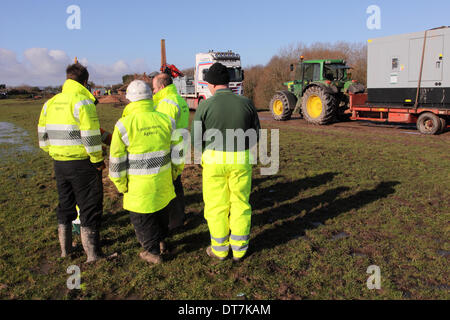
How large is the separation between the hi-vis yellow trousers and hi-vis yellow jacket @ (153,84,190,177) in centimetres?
52

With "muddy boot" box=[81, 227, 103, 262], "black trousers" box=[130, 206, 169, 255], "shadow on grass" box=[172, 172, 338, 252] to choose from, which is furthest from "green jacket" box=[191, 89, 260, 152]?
"muddy boot" box=[81, 227, 103, 262]

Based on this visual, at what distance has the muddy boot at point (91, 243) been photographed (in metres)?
3.59

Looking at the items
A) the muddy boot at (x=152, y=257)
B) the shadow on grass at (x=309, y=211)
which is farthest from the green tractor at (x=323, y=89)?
the muddy boot at (x=152, y=257)

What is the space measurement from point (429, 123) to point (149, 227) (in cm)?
1145

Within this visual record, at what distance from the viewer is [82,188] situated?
3508 mm

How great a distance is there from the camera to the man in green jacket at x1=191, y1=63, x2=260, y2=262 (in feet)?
11.2

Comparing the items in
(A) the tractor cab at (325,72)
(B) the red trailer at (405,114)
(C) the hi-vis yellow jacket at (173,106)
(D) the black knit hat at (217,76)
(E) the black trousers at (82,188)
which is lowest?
(E) the black trousers at (82,188)

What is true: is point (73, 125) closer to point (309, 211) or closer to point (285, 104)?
point (309, 211)

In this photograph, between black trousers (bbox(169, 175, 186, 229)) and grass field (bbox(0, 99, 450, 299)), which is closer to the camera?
grass field (bbox(0, 99, 450, 299))

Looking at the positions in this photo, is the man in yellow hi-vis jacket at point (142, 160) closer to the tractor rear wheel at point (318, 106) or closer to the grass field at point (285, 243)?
the grass field at point (285, 243)

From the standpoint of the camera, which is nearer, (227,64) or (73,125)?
(73,125)

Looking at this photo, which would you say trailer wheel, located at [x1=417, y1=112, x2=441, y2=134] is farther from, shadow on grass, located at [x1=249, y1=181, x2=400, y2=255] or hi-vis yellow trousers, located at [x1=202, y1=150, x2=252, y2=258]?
hi-vis yellow trousers, located at [x1=202, y1=150, x2=252, y2=258]

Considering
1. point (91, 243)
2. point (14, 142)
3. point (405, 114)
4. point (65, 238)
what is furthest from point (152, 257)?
point (14, 142)

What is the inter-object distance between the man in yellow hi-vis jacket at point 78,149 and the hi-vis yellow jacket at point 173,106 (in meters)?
0.79
